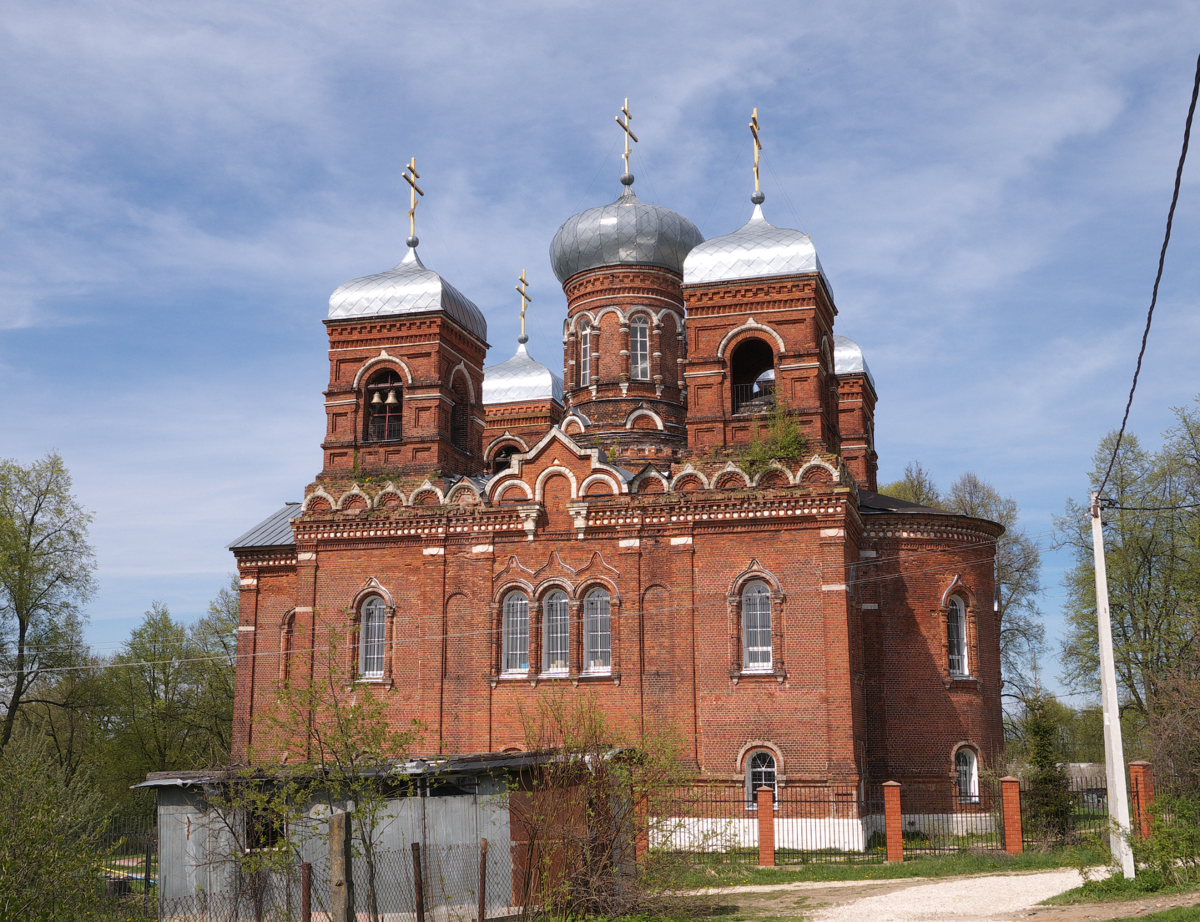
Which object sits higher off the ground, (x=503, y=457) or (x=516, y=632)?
(x=503, y=457)

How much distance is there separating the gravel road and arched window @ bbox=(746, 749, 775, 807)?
15.7ft

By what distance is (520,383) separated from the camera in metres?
36.3

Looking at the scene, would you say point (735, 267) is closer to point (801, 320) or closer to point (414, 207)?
point (801, 320)

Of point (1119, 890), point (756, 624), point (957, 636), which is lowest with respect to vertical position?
point (1119, 890)

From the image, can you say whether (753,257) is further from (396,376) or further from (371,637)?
(371,637)

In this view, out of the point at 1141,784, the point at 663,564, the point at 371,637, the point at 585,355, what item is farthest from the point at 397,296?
the point at 1141,784

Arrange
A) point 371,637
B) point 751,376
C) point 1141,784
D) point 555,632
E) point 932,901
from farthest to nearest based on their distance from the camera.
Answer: point 751,376 → point 371,637 → point 555,632 → point 1141,784 → point 932,901

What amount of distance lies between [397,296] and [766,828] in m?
13.5

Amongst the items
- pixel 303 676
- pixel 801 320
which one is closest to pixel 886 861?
pixel 801 320

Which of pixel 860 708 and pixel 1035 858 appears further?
pixel 860 708

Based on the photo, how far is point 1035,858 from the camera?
738 inches

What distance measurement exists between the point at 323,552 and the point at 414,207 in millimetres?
8275

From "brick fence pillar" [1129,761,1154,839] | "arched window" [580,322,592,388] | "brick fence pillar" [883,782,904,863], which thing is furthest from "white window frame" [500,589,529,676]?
"brick fence pillar" [1129,761,1154,839]

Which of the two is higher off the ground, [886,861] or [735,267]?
[735,267]
